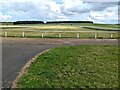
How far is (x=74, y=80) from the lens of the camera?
7840 millimetres

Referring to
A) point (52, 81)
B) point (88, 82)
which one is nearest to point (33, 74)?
point (52, 81)

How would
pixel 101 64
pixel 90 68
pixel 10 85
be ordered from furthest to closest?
pixel 101 64 → pixel 90 68 → pixel 10 85

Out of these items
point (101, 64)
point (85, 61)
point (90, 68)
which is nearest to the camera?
point (90, 68)

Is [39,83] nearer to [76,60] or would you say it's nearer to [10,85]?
[10,85]

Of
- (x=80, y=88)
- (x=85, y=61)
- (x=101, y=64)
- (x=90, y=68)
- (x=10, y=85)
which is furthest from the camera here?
Result: (x=85, y=61)

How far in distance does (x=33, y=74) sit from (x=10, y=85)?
4.77 ft

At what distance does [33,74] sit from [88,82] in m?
2.06

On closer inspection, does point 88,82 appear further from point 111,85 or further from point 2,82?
point 2,82

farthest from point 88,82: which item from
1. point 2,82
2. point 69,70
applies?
point 2,82

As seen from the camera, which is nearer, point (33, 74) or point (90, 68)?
point (33, 74)

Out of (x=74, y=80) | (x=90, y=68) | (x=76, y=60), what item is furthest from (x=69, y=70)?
(x=76, y=60)

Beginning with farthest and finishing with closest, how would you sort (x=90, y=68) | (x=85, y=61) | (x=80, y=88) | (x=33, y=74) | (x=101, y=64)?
(x=85, y=61) < (x=101, y=64) < (x=90, y=68) < (x=33, y=74) < (x=80, y=88)

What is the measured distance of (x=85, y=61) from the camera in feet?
36.6

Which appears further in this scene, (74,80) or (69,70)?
(69,70)
